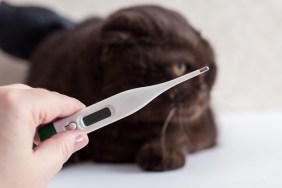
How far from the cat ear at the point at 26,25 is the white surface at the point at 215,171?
54 cm

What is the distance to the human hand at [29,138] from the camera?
0.55 meters

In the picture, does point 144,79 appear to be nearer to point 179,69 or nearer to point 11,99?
point 179,69

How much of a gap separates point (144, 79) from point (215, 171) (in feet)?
0.68

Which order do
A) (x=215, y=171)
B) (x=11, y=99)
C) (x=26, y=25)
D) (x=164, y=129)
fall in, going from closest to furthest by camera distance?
1. (x=11, y=99)
2. (x=215, y=171)
3. (x=164, y=129)
4. (x=26, y=25)

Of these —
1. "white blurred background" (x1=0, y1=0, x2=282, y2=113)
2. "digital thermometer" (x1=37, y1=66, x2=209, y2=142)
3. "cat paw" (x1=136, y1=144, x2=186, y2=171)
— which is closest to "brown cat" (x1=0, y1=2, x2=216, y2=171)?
"cat paw" (x1=136, y1=144, x2=186, y2=171)

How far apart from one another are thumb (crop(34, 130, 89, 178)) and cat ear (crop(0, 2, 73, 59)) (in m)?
0.83

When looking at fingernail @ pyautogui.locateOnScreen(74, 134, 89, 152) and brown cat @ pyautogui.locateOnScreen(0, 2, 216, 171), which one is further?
brown cat @ pyautogui.locateOnScreen(0, 2, 216, 171)

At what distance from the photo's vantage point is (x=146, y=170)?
0.91m

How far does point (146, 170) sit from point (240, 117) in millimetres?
554

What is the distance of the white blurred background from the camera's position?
1444mm

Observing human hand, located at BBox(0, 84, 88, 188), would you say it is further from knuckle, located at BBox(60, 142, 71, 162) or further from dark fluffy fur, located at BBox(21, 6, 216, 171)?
dark fluffy fur, located at BBox(21, 6, 216, 171)

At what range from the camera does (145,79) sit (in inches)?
35.2

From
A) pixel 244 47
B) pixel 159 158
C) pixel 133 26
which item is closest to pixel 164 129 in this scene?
pixel 159 158

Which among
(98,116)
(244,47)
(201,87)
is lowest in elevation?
(244,47)
